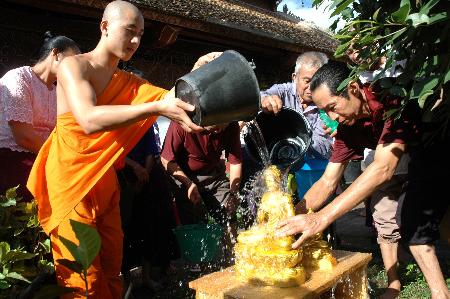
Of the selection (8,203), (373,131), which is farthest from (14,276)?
(373,131)

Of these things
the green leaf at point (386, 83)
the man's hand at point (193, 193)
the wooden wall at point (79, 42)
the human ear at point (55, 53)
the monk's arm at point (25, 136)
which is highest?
the wooden wall at point (79, 42)

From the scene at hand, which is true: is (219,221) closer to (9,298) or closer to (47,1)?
(9,298)

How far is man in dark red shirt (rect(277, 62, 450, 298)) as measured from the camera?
2377 mm

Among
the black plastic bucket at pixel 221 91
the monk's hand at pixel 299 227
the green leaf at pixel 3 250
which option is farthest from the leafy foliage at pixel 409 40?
the green leaf at pixel 3 250

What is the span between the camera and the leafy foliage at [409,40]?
1.54 meters

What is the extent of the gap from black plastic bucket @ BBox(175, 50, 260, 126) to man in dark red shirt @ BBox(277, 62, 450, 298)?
0.69 m

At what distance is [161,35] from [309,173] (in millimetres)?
2506

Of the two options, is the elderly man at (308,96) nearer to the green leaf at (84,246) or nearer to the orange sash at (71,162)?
the orange sash at (71,162)

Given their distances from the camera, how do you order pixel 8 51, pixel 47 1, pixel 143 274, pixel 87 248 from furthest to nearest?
pixel 8 51
pixel 47 1
pixel 143 274
pixel 87 248

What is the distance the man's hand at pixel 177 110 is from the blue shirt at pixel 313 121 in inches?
79.8

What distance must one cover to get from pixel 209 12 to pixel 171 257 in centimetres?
345

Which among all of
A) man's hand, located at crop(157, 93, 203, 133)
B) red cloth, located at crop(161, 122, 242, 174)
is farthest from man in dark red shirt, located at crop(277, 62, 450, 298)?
red cloth, located at crop(161, 122, 242, 174)

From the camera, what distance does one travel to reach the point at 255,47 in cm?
692

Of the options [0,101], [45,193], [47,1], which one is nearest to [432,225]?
[45,193]
